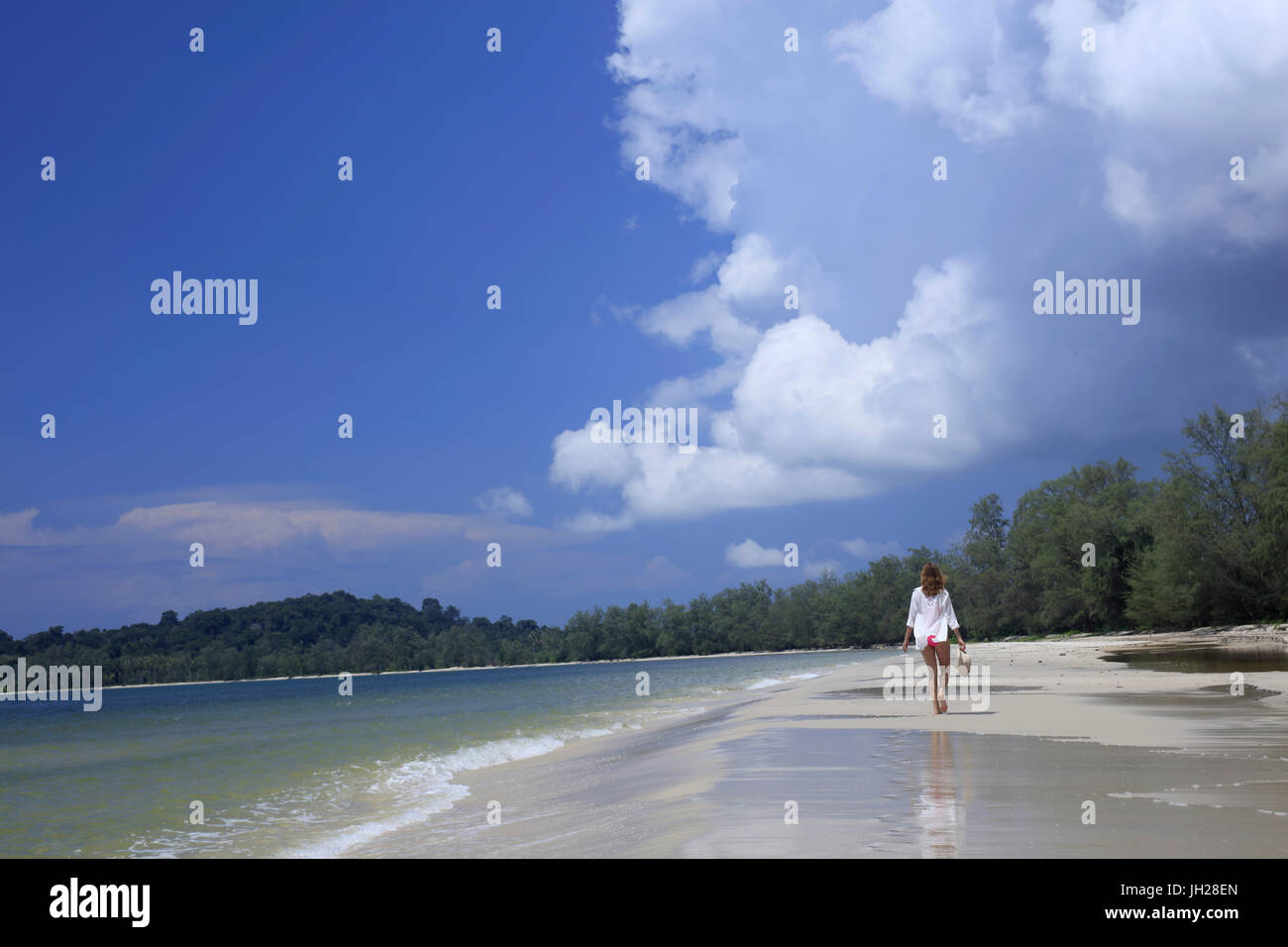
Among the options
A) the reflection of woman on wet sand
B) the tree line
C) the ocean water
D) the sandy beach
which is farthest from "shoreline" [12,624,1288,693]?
the reflection of woman on wet sand

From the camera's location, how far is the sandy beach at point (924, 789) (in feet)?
17.8

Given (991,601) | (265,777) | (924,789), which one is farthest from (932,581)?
(991,601)

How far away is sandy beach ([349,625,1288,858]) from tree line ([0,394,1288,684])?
172ft

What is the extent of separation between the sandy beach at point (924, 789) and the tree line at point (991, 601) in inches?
2061

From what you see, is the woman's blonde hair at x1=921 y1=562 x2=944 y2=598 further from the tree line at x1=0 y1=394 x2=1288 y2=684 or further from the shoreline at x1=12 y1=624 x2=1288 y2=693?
the tree line at x1=0 y1=394 x2=1288 y2=684

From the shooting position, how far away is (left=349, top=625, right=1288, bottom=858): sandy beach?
17.8 ft

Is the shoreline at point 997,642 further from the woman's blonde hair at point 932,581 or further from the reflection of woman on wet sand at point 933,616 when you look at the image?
the woman's blonde hair at point 932,581

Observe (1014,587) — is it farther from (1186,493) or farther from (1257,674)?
(1257,674)

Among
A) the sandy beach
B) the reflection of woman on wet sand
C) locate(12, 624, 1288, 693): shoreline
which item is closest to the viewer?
the sandy beach

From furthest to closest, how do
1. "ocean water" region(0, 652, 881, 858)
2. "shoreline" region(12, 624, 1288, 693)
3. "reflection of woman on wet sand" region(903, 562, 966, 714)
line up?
"shoreline" region(12, 624, 1288, 693) → "reflection of woman on wet sand" region(903, 562, 966, 714) → "ocean water" region(0, 652, 881, 858)

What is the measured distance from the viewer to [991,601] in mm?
111438
